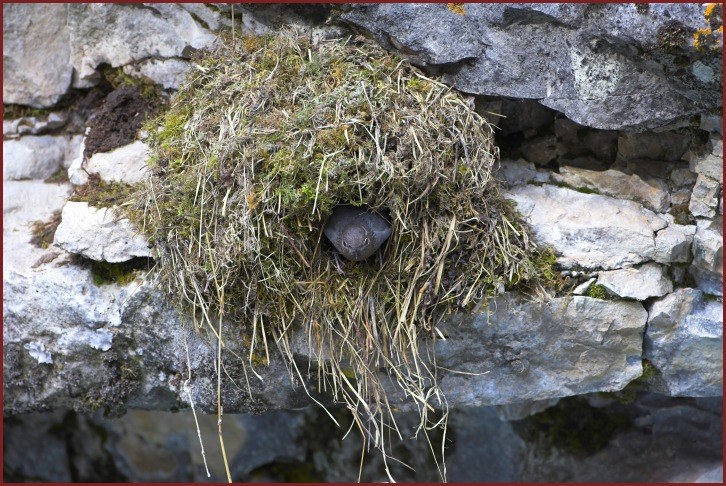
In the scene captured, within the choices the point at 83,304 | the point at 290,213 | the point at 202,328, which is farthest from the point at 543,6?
the point at 83,304

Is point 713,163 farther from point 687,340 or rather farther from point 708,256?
point 687,340

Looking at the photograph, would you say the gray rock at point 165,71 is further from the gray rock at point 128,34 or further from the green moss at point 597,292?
the green moss at point 597,292

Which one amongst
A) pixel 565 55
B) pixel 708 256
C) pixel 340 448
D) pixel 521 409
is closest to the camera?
pixel 565 55

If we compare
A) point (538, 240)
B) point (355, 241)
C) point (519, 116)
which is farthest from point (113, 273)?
point (519, 116)

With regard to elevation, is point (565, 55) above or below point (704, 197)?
above

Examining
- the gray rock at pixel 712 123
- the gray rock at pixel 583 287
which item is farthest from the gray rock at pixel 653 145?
the gray rock at pixel 583 287

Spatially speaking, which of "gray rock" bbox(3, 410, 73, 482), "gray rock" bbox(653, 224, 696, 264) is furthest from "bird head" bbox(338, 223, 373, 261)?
"gray rock" bbox(3, 410, 73, 482)

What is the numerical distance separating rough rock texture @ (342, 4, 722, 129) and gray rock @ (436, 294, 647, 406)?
0.75m

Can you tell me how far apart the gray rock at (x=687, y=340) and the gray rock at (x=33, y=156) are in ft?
9.45

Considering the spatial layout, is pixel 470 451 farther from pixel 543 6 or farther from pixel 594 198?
pixel 543 6

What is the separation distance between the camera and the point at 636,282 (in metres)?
3.13

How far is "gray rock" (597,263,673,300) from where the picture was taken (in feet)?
10.2

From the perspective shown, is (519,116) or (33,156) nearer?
(519,116)

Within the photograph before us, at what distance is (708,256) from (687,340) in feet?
1.16
